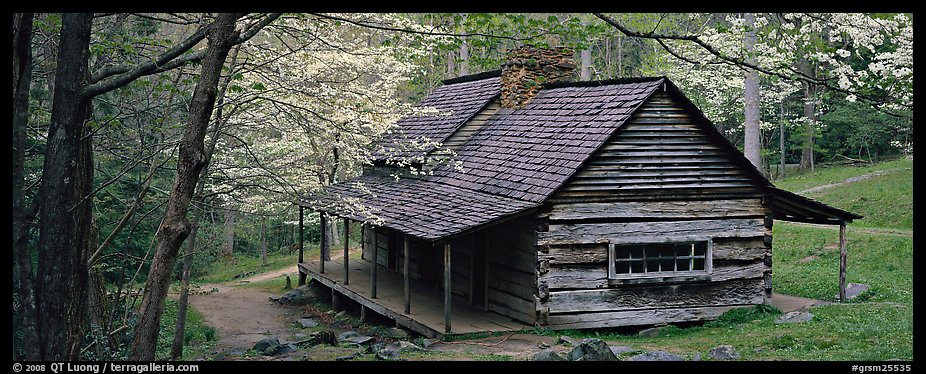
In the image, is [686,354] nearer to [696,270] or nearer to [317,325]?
[696,270]

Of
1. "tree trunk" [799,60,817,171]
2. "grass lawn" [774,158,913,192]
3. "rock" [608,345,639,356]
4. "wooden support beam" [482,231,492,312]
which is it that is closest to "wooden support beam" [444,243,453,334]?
"wooden support beam" [482,231,492,312]

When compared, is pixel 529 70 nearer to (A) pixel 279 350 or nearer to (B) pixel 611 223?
(B) pixel 611 223

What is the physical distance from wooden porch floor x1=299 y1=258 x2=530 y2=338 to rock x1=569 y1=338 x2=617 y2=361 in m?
3.97

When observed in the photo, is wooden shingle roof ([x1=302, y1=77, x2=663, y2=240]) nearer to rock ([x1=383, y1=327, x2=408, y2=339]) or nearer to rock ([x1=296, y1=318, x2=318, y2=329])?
rock ([x1=383, y1=327, x2=408, y2=339])

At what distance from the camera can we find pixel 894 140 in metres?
33.9

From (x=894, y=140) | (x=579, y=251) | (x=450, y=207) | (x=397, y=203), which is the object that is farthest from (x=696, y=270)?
(x=894, y=140)

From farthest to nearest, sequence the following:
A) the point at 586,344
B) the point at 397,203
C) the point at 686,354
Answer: the point at 397,203
the point at 686,354
the point at 586,344

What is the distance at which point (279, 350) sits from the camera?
14531 mm

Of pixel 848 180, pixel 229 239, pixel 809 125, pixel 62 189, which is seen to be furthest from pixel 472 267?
pixel 229 239

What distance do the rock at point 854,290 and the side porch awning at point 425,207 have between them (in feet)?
23.7

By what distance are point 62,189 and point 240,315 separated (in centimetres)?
1384

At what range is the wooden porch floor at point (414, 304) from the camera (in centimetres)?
1507

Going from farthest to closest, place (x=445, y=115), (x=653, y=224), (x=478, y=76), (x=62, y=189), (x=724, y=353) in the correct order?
(x=478, y=76), (x=445, y=115), (x=653, y=224), (x=724, y=353), (x=62, y=189)
